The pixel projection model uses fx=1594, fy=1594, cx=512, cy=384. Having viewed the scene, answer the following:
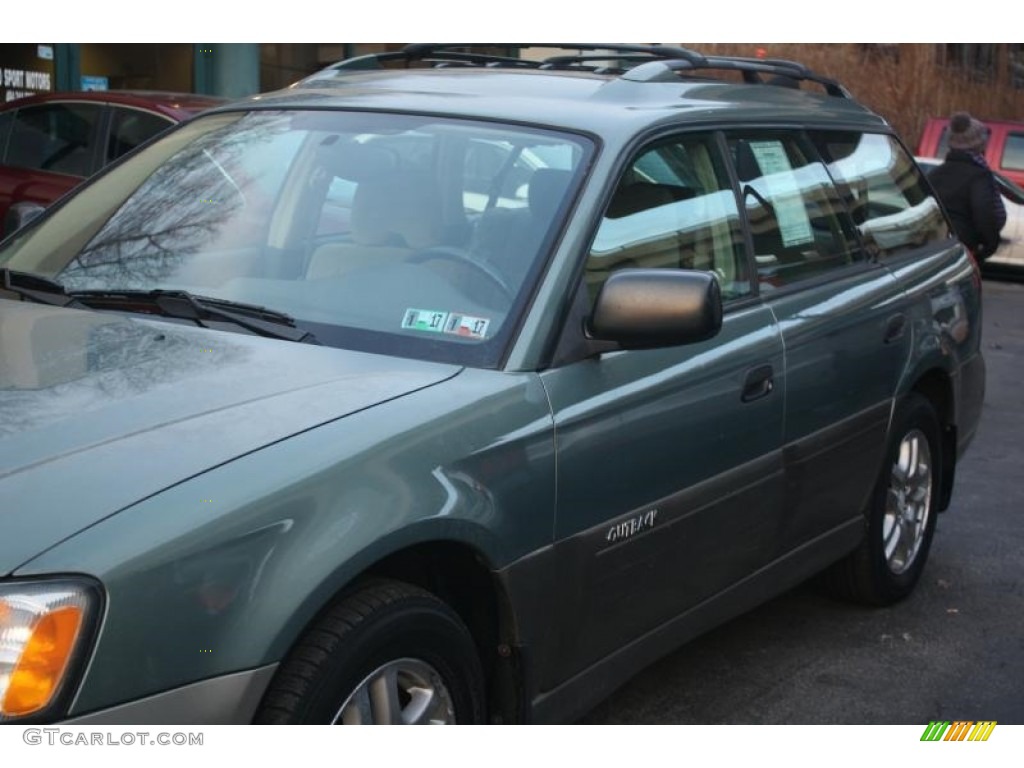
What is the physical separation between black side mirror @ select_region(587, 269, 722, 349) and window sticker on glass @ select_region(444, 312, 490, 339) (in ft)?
0.83

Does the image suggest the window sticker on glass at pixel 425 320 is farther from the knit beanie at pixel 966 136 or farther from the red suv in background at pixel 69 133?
the knit beanie at pixel 966 136

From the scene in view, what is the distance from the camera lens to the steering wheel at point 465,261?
3.62 metres

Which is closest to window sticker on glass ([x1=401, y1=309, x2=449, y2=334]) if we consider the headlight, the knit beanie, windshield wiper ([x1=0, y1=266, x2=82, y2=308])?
windshield wiper ([x1=0, y1=266, x2=82, y2=308])

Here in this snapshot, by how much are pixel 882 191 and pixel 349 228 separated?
2.29 m

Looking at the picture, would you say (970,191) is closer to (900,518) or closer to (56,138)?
(900,518)

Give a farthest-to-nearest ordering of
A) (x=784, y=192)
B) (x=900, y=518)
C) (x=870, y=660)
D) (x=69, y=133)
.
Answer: (x=69, y=133)
(x=900, y=518)
(x=870, y=660)
(x=784, y=192)

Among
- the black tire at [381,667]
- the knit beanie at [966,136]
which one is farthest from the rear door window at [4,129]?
the black tire at [381,667]

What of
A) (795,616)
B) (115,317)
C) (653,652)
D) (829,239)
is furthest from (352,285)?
(795,616)

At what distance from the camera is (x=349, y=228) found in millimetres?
3920

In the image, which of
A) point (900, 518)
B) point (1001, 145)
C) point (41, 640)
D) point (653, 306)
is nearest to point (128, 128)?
point (900, 518)

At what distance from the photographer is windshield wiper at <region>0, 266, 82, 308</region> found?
3873 mm

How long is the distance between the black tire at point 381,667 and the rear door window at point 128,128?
724 cm

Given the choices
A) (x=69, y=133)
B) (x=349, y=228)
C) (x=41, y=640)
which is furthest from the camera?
(x=69, y=133)

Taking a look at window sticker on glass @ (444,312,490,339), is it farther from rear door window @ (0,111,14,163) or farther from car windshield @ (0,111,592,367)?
rear door window @ (0,111,14,163)
